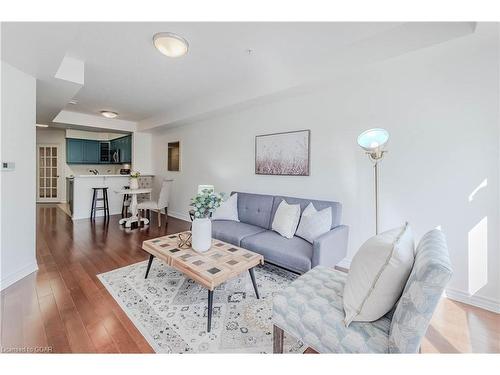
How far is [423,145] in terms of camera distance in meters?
2.21

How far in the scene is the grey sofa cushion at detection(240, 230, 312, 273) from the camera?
86.0 inches

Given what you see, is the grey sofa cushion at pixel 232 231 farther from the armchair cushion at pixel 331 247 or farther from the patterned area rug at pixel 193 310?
the armchair cushion at pixel 331 247

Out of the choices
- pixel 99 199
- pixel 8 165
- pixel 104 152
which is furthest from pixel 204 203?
pixel 104 152

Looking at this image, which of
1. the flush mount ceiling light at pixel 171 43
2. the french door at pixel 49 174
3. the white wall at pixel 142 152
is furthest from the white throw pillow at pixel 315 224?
the french door at pixel 49 174

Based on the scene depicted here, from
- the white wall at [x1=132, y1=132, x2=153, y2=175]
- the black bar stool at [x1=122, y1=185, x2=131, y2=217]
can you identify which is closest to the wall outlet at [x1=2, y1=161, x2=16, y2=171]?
the black bar stool at [x1=122, y1=185, x2=131, y2=217]

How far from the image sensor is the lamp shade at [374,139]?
6.44ft

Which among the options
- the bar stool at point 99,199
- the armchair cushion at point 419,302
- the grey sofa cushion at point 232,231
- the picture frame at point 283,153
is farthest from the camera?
the bar stool at point 99,199

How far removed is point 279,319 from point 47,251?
340 cm

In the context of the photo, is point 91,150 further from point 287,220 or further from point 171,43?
point 287,220

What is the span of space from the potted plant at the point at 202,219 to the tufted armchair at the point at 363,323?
963 mm

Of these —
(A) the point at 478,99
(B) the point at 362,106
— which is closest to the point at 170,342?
(B) the point at 362,106

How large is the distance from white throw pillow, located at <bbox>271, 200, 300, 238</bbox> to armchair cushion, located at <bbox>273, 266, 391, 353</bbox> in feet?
3.60

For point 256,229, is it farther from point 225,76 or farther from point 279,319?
point 225,76

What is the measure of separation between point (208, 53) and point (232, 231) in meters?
2.07
